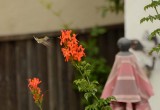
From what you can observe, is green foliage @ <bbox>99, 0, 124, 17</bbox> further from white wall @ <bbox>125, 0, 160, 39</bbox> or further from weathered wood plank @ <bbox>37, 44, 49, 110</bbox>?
white wall @ <bbox>125, 0, 160, 39</bbox>

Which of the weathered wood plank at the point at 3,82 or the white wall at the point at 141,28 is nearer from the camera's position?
the white wall at the point at 141,28

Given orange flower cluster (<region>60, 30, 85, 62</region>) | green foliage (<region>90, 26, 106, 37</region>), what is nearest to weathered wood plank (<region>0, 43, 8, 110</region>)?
green foliage (<region>90, 26, 106, 37</region>)

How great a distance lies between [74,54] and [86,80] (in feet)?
0.84

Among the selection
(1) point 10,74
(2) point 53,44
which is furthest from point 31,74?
(2) point 53,44

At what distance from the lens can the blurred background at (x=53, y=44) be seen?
6.15 meters

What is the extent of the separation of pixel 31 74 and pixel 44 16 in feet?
2.41

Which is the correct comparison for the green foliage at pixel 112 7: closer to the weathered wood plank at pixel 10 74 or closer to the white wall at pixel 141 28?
the weathered wood plank at pixel 10 74

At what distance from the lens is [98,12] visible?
7.04m

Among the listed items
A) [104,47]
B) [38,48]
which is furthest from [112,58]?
[38,48]

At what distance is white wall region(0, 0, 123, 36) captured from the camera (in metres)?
6.23

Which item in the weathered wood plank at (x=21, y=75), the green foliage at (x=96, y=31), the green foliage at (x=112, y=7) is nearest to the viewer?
the weathered wood plank at (x=21, y=75)

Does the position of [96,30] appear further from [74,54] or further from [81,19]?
[74,54]

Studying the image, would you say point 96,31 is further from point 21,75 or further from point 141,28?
point 141,28

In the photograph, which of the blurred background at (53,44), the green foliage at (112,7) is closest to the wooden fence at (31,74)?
the blurred background at (53,44)
